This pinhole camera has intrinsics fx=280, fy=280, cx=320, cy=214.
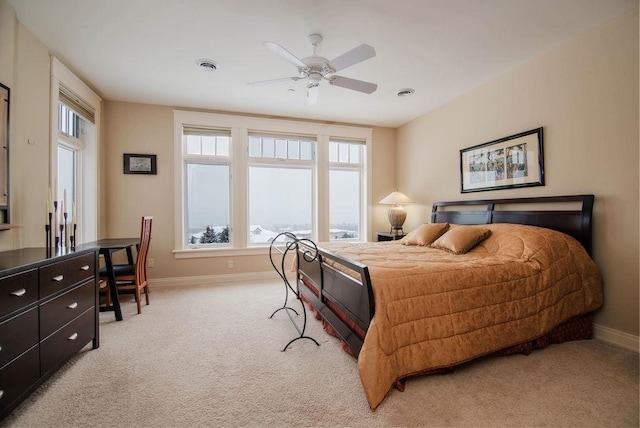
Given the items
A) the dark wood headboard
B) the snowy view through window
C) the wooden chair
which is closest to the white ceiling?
the snowy view through window

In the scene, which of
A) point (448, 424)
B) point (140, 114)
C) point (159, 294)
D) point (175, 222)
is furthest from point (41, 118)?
point (448, 424)

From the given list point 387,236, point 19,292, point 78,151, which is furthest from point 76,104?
point 387,236

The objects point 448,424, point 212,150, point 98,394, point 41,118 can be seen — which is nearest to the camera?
point 448,424

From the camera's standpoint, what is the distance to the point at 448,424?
1.45 metres

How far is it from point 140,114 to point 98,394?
11.9 ft

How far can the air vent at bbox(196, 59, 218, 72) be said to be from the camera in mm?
2902

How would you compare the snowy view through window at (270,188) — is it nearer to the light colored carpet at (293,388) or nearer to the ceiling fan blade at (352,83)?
the light colored carpet at (293,388)

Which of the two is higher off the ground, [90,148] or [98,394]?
[90,148]

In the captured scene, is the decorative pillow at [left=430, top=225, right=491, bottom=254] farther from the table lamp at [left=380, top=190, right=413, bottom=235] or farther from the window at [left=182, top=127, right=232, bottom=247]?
the window at [left=182, top=127, right=232, bottom=247]

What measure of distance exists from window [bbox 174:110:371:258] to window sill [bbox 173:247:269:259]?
15mm

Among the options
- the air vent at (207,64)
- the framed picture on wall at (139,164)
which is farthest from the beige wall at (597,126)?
the framed picture on wall at (139,164)

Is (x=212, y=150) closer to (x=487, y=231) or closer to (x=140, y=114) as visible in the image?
(x=140, y=114)

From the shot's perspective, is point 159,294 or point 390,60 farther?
point 159,294

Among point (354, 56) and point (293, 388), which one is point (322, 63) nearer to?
point (354, 56)
